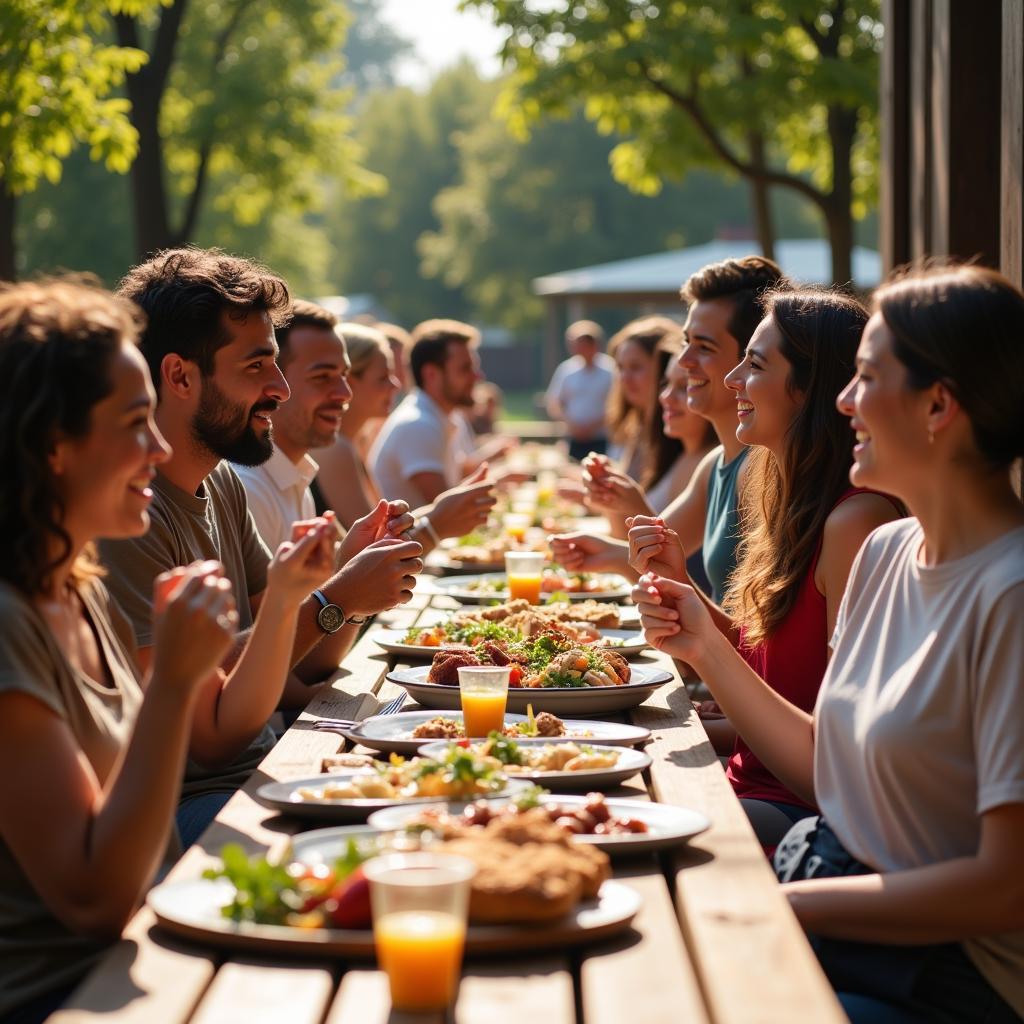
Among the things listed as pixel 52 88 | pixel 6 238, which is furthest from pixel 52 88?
pixel 6 238

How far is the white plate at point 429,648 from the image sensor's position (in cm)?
422

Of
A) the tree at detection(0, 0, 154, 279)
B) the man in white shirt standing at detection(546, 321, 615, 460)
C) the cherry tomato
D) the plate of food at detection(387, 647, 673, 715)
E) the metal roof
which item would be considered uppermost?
the tree at detection(0, 0, 154, 279)

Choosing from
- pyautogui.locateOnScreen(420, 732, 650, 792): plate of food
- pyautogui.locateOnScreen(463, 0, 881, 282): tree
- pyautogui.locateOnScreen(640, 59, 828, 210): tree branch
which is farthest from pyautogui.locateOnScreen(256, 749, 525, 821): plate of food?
pyautogui.locateOnScreen(640, 59, 828, 210): tree branch

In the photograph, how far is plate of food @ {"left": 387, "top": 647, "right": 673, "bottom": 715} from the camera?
3.55 metres

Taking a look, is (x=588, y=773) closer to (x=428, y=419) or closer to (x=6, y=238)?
(x=428, y=419)

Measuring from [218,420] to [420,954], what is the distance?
2366 mm

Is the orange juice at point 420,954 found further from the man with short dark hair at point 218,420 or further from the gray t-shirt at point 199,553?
the man with short dark hair at point 218,420

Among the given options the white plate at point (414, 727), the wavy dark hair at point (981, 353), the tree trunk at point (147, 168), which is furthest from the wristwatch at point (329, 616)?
the tree trunk at point (147, 168)

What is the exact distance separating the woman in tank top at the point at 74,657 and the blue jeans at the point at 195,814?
3.30 ft

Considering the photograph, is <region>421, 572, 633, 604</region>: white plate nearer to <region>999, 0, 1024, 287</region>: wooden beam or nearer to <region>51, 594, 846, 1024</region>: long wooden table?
<region>999, 0, 1024, 287</region>: wooden beam

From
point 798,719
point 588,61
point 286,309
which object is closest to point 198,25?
point 588,61

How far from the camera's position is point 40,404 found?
7.73 feet

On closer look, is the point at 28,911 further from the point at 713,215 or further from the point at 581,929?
the point at 713,215

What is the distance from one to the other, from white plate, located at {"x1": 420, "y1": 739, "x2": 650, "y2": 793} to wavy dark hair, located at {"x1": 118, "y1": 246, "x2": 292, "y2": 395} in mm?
1507
